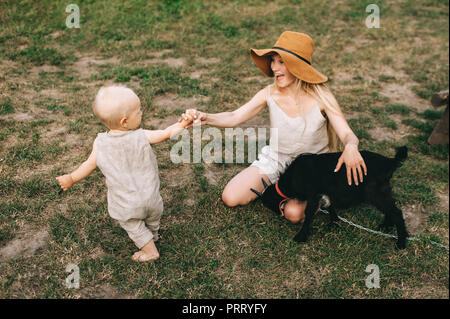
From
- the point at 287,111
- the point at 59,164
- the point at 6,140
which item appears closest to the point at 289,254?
the point at 287,111

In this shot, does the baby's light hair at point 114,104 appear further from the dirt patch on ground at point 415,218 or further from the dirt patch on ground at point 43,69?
the dirt patch on ground at point 43,69

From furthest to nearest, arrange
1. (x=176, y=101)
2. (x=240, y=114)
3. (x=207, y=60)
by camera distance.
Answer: (x=207, y=60)
(x=176, y=101)
(x=240, y=114)

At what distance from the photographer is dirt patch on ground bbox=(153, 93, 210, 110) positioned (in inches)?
204

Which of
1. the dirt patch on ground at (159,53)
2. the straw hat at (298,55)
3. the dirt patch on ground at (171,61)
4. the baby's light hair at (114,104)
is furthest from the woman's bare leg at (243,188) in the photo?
the dirt patch on ground at (159,53)

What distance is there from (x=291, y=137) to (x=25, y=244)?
2.44m

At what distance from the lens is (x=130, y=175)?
2.60m

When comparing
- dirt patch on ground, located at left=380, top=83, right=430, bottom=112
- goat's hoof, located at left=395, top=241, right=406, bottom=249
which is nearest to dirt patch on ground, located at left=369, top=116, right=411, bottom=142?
dirt patch on ground, located at left=380, top=83, right=430, bottom=112

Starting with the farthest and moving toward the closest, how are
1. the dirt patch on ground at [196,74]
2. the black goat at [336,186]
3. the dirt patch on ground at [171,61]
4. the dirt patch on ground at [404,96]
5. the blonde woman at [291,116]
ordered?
the dirt patch on ground at [171,61], the dirt patch on ground at [196,74], the dirt patch on ground at [404,96], the blonde woman at [291,116], the black goat at [336,186]

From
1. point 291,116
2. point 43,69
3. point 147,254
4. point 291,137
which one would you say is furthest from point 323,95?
point 43,69

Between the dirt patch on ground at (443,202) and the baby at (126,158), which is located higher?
the baby at (126,158)

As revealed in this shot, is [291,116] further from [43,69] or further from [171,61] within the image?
[43,69]

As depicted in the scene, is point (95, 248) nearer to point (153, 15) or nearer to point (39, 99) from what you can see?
point (39, 99)

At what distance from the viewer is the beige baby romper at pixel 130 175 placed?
2516 millimetres

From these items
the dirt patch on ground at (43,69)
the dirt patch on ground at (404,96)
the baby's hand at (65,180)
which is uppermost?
the baby's hand at (65,180)
